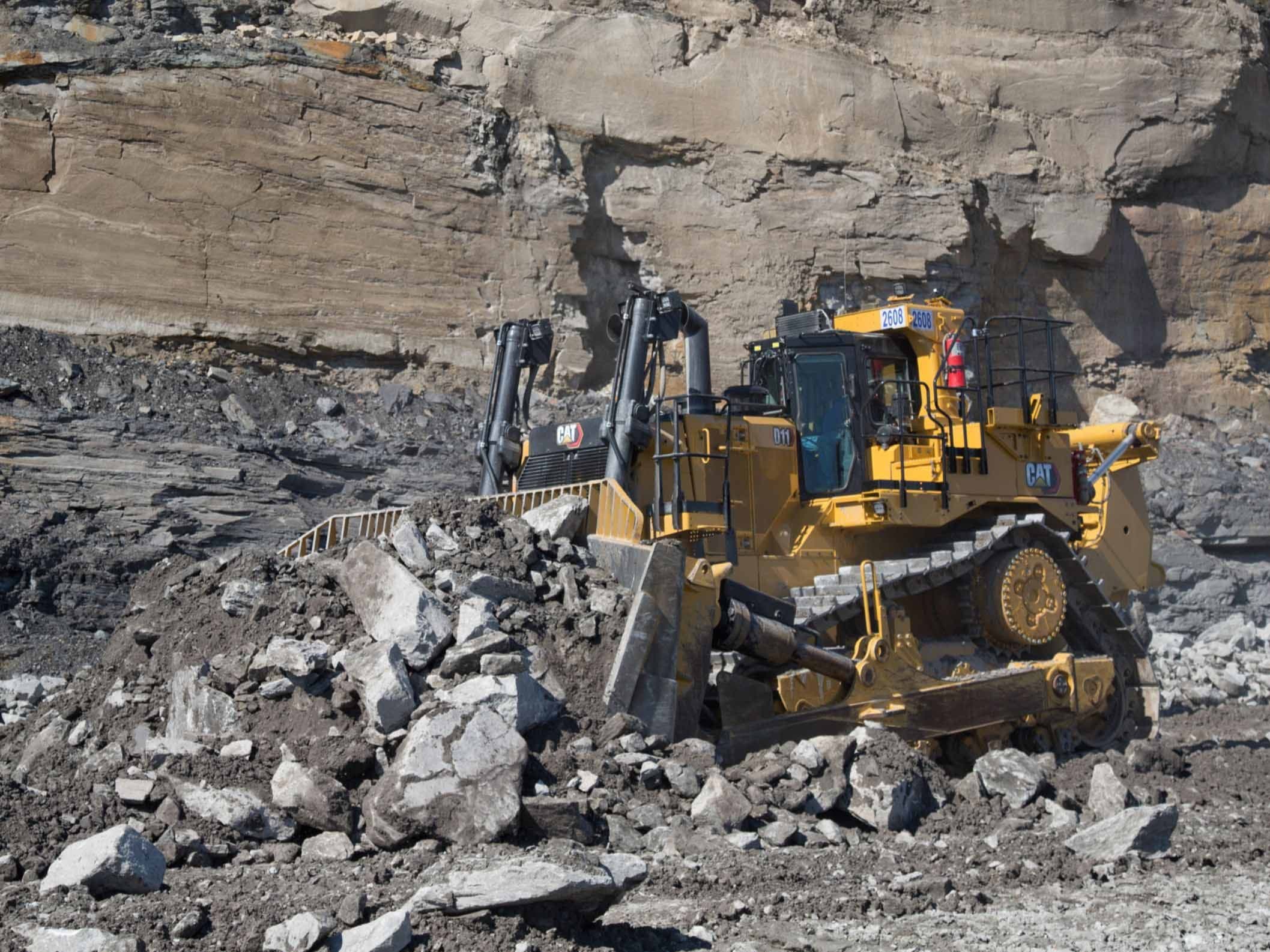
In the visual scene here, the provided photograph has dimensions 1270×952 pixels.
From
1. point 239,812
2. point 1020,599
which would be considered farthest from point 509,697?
point 1020,599

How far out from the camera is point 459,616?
7.95 meters

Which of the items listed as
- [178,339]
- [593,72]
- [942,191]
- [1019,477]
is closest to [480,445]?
[1019,477]

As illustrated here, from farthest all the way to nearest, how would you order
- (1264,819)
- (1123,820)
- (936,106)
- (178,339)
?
(936,106) < (178,339) < (1264,819) < (1123,820)

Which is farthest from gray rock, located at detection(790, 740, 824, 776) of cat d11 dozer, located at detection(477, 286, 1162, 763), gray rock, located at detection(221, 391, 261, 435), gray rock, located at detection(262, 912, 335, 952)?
gray rock, located at detection(221, 391, 261, 435)

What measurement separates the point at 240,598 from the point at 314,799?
2.26 m

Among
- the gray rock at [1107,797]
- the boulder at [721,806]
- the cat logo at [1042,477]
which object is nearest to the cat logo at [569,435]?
the boulder at [721,806]

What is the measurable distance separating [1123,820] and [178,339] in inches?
576

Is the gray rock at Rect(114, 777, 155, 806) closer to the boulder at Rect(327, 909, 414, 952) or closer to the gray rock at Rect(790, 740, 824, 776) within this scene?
the boulder at Rect(327, 909, 414, 952)

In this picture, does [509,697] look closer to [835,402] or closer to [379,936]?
[379,936]

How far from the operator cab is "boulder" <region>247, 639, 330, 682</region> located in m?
3.91

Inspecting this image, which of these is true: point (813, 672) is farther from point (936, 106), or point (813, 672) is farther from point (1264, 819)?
point (936, 106)

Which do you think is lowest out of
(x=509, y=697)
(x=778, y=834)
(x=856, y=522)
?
(x=778, y=834)

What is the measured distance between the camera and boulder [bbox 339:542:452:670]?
25.1 feet

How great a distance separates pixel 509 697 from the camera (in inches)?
288
